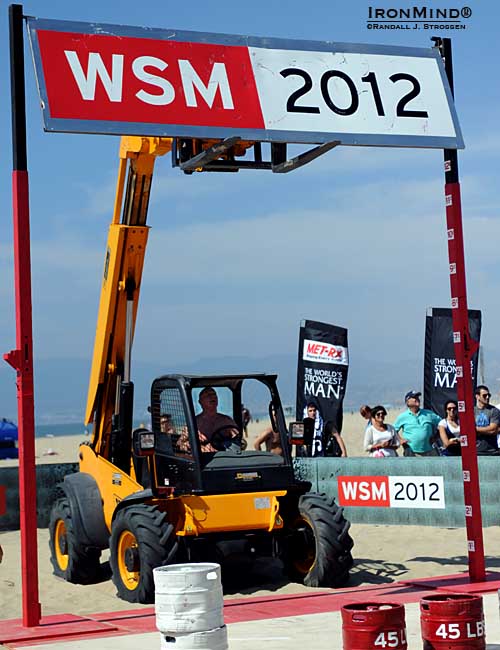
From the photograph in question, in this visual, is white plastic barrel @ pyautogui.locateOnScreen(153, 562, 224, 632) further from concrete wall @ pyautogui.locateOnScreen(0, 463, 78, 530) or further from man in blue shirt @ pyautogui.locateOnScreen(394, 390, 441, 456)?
concrete wall @ pyautogui.locateOnScreen(0, 463, 78, 530)

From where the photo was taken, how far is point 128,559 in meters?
11.4

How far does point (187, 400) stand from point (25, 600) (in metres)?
2.85

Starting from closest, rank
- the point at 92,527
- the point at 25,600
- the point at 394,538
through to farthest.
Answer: the point at 25,600 → the point at 92,527 → the point at 394,538

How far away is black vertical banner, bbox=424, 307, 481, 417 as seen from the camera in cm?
1886

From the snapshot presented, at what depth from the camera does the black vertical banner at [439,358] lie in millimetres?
18859

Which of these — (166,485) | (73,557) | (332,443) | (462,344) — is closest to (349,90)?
(462,344)

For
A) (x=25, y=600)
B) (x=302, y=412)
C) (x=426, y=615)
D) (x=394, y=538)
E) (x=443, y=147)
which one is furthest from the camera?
(x=302, y=412)

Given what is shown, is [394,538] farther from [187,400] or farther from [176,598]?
[176,598]

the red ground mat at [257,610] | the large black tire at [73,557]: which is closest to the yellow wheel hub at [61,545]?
the large black tire at [73,557]

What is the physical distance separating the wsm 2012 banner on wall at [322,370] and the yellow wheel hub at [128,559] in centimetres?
786

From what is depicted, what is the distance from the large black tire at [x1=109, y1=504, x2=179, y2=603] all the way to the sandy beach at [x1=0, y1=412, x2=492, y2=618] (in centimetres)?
24

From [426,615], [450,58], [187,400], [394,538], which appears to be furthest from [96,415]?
[426,615]

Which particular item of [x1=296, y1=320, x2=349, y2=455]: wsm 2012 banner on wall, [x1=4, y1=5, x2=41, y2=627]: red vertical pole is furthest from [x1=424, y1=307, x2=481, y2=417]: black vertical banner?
[x1=4, y1=5, x2=41, y2=627]: red vertical pole

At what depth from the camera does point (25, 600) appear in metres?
9.39
